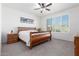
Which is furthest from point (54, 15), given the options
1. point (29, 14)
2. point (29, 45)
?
point (29, 45)

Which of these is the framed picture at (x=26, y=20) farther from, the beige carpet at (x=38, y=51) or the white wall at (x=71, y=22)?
the beige carpet at (x=38, y=51)

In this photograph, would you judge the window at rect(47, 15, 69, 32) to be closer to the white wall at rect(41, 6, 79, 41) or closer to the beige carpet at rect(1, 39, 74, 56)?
the white wall at rect(41, 6, 79, 41)

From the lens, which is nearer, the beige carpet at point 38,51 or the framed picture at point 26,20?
the beige carpet at point 38,51

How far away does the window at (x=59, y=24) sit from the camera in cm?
194

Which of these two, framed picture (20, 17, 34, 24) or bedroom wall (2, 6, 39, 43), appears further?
framed picture (20, 17, 34, 24)

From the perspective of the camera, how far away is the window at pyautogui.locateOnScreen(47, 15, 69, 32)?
6.36ft

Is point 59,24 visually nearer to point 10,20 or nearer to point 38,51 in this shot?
point 38,51

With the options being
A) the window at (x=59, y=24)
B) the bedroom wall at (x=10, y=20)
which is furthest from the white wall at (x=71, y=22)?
the bedroom wall at (x=10, y=20)

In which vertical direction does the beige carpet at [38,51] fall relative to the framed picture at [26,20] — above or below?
below

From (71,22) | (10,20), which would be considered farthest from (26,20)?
(71,22)

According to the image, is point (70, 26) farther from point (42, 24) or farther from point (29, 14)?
point (29, 14)

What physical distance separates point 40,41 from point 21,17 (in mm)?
1562

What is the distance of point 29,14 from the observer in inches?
78.4

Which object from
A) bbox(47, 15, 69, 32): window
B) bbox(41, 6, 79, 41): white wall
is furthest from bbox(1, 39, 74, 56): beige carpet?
bbox(47, 15, 69, 32): window
